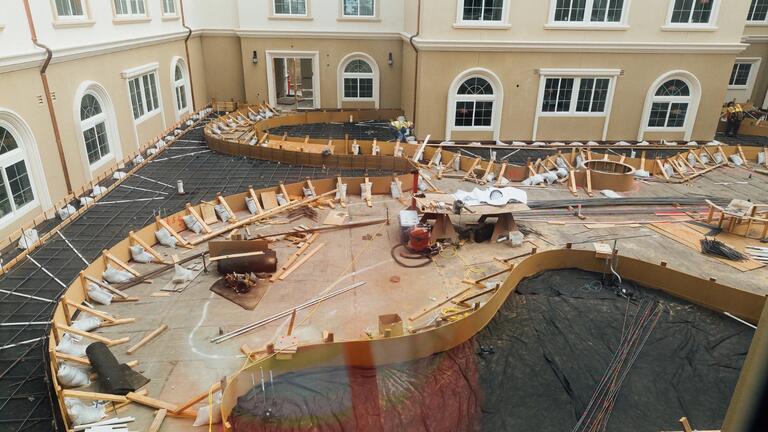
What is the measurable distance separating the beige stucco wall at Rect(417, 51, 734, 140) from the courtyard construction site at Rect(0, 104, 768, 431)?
15.4 ft

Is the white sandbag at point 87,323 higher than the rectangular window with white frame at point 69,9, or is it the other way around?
the rectangular window with white frame at point 69,9

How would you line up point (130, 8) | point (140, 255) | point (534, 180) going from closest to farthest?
point (140, 255), point (534, 180), point (130, 8)

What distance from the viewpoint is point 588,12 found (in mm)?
20562

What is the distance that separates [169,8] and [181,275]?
642 inches

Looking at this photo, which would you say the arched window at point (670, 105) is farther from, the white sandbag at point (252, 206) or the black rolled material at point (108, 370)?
the black rolled material at point (108, 370)

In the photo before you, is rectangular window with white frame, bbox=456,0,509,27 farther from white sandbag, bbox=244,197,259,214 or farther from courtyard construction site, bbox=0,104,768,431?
white sandbag, bbox=244,197,259,214

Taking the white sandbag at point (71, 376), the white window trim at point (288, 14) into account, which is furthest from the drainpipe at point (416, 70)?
the white sandbag at point (71, 376)

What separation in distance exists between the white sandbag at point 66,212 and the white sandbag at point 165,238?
2553mm

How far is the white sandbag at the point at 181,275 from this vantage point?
11.1 metres

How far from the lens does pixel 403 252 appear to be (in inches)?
504

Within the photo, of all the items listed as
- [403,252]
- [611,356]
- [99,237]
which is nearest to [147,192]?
[99,237]

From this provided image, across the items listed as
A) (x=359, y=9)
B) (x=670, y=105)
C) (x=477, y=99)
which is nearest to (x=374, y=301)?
(x=477, y=99)

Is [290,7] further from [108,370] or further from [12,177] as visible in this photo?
[108,370]

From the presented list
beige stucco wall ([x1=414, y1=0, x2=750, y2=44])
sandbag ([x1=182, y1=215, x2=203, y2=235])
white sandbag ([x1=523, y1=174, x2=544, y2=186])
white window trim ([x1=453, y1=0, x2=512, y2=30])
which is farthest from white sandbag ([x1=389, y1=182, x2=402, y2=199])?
white window trim ([x1=453, y1=0, x2=512, y2=30])
